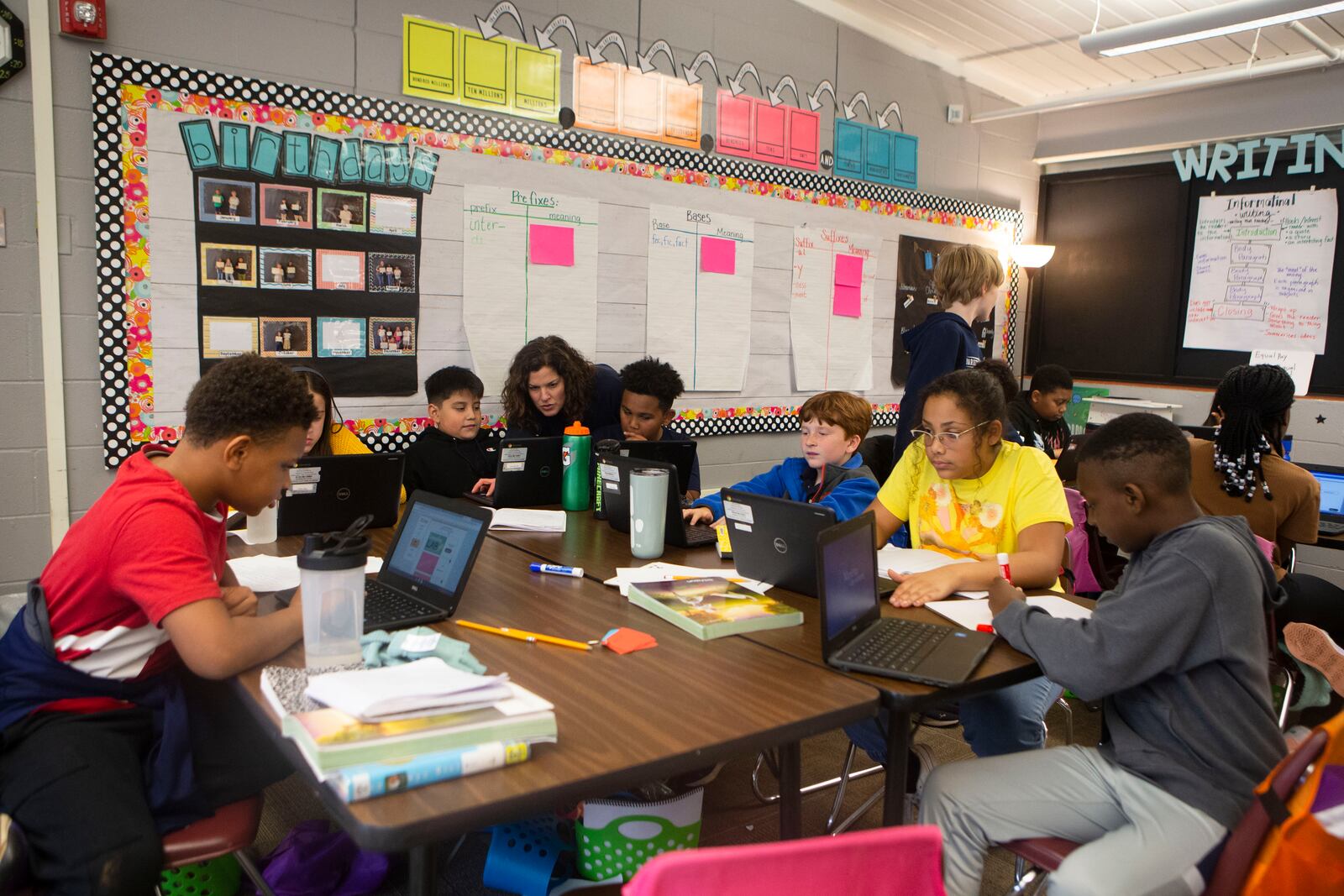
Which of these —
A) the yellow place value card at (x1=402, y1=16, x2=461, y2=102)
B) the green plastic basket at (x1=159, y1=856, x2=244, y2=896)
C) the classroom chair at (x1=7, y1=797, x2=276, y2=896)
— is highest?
the yellow place value card at (x1=402, y1=16, x2=461, y2=102)

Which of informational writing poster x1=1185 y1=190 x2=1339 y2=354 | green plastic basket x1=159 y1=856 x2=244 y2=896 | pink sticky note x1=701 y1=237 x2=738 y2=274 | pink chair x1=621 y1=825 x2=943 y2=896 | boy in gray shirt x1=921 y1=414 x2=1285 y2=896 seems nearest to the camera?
pink chair x1=621 y1=825 x2=943 y2=896

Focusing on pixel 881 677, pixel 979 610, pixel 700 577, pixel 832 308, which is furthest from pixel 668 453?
pixel 832 308

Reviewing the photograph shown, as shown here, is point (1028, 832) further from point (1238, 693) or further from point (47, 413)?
point (47, 413)

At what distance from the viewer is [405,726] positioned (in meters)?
1.12

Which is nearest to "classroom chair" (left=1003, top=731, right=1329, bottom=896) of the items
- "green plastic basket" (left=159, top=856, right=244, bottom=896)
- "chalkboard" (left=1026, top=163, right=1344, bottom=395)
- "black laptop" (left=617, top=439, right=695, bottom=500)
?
"black laptop" (left=617, top=439, right=695, bottom=500)

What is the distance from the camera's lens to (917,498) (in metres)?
2.39

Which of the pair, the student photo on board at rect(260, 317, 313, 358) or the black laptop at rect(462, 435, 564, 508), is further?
the student photo on board at rect(260, 317, 313, 358)

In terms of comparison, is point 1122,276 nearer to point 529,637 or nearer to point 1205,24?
point 1205,24

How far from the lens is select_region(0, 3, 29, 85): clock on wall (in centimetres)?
273

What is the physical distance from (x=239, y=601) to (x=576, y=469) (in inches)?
50.7

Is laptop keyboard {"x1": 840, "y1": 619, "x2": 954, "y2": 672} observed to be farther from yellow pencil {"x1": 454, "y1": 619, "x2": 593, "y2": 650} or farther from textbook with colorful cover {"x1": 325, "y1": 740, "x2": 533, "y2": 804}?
textbook with colorful cover {"x1": 325, "y1": 740, "x2": 533, "y2": 804}

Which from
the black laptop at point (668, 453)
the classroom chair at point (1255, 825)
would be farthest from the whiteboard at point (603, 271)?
the classroom chair at point (1255, 825)

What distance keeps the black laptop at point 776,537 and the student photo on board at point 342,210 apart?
6.72 feet

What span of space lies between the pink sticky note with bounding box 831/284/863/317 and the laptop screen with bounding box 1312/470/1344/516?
2180mm
